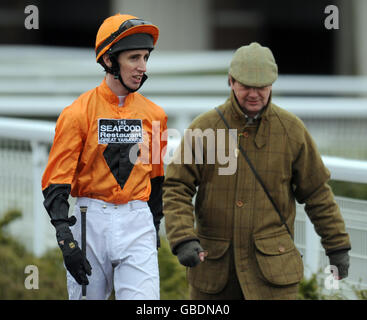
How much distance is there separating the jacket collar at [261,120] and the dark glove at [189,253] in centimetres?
54

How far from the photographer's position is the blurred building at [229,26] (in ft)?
66.7

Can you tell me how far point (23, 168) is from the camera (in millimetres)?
6477

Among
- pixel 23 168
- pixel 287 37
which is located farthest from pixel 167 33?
pixel 23 168

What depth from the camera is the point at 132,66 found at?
373 centimetres

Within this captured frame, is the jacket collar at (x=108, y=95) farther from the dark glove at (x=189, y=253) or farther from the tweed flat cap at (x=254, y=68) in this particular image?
the dark glove at (x=189, y=253)

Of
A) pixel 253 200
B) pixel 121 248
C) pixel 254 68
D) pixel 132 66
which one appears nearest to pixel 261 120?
pixel 254 68

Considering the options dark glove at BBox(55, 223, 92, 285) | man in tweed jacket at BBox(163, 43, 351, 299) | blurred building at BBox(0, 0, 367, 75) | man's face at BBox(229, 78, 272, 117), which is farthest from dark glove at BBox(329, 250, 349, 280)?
blurred building at BBox(0, 0, 367, 75)

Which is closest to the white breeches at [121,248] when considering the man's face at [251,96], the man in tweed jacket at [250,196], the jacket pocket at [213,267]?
the man in tweed jacket at [250,196]

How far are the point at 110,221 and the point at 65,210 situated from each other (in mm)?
227

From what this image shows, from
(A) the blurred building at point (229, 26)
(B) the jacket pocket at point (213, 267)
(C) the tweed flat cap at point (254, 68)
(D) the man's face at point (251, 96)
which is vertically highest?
(A) the blurred building at point (229, 26)

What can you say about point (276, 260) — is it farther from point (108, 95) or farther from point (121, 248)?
point (108, 95)

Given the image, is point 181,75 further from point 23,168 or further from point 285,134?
point 285,134

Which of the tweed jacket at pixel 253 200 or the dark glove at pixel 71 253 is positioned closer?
the dark glove at pixel 71 253

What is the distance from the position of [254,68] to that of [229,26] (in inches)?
746
